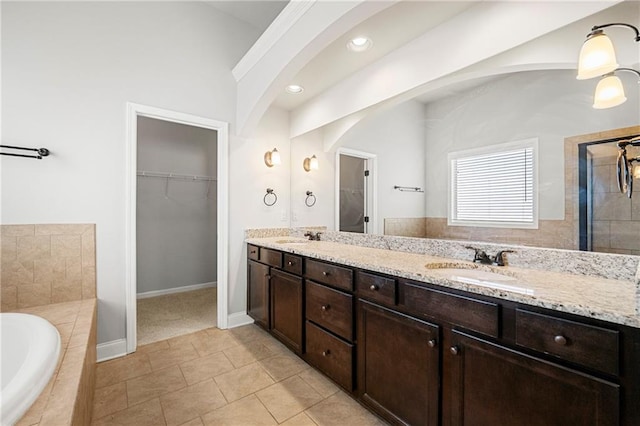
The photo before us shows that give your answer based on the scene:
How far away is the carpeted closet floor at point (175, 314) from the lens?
9.37 ft

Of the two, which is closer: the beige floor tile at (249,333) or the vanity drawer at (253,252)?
the beige floor tile at (249,333)

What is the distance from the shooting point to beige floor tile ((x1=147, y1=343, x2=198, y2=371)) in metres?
2.26

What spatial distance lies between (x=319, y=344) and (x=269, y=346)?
0.77m

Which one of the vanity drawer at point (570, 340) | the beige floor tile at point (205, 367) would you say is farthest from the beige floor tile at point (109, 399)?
the vanity drawer at point (570, 340)

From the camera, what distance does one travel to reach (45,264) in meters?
2.14

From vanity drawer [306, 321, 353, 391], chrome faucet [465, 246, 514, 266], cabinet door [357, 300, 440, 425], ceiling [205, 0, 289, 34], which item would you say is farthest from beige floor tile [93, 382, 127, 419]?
ceiling [205, 0, 289, 34]

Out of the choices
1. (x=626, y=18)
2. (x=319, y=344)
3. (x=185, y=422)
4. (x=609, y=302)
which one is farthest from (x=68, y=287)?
(x=626, y=18)

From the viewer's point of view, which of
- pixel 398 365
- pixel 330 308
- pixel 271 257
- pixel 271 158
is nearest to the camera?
pixel 398 365

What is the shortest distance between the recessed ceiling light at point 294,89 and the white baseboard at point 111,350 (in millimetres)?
2756

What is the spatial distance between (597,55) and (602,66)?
0.05 meters

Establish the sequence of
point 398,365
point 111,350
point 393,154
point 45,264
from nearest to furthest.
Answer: point 398,365
point 45,264
point 111,350
point 393,154

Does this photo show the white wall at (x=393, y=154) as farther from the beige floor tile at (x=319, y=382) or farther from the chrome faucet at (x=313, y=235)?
the beige floor tile at (x=319, y=382)

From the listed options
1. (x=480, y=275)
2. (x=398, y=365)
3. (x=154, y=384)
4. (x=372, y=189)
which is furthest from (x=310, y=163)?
(x=154, y=384)

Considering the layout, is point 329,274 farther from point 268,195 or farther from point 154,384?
point 268,195
